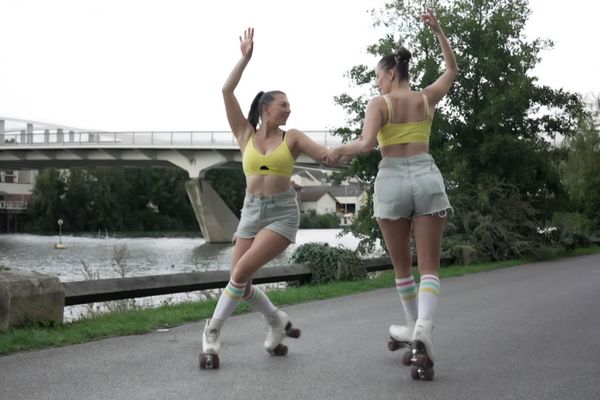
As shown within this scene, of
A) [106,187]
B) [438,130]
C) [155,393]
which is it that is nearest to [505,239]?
[438,130]

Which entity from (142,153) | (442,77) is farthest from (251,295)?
(142,153)

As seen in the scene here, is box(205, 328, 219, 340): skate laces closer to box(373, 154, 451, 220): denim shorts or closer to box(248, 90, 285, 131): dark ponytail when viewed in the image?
box(373, 154, 451, 220): denim shorts

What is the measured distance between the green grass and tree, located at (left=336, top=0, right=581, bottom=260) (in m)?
10.4

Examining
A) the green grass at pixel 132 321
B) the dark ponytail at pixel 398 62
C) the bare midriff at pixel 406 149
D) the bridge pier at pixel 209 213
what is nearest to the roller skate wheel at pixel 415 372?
the bare midriff at pixel 406 149

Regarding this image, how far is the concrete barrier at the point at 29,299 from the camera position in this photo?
19.4 feet

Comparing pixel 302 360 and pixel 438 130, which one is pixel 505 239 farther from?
pixel 302 360

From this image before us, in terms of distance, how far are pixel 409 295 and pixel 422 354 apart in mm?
750

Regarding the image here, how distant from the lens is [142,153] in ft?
164

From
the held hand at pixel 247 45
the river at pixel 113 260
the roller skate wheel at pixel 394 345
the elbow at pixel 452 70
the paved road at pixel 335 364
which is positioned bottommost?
the river at pixel 113 260

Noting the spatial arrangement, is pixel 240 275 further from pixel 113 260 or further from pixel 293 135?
pixel 113 260

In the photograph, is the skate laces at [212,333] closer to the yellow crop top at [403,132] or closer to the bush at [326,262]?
the yellow crop top at [403,132]

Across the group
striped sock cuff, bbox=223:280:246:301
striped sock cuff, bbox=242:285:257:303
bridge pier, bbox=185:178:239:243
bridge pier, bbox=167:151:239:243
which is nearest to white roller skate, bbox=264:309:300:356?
striped sock cuff, bbox=242:285:257:303

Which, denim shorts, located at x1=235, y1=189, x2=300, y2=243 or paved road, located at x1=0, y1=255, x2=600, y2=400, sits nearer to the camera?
paved road, located at x1=0, y1=255, x2=600, y2=400

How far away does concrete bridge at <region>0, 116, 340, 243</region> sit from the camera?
48181mm
